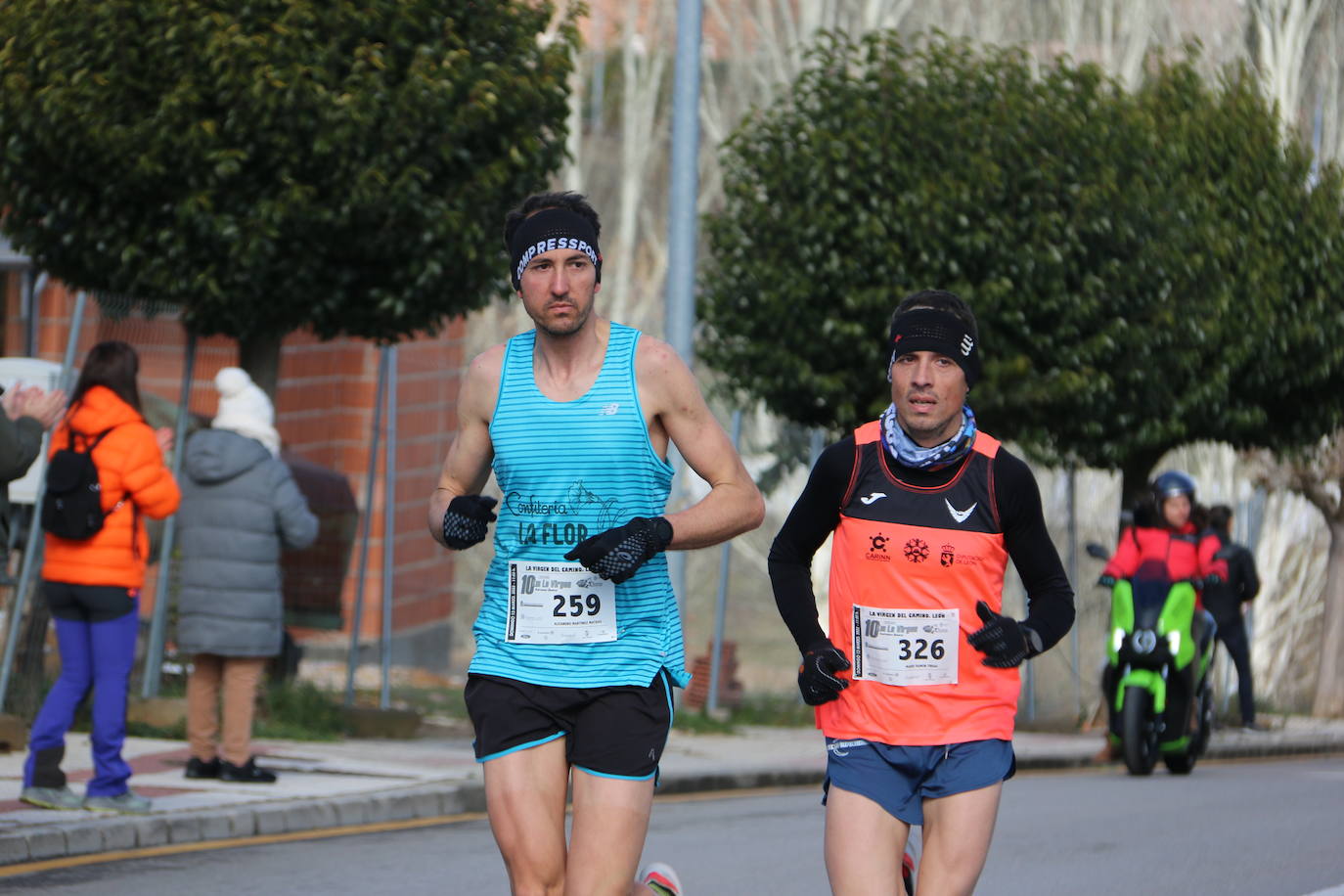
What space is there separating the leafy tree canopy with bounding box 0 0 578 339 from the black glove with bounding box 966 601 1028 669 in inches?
284

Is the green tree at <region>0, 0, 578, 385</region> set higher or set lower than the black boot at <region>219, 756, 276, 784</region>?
higher

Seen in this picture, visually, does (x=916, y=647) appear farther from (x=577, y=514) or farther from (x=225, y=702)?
(x=225, y=702)

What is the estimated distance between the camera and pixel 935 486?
17.0 ft

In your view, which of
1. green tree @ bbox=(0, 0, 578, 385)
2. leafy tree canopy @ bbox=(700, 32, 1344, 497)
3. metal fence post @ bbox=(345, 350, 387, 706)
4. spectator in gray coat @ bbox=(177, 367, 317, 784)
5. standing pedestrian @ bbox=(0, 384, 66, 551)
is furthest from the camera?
leafy tree canopy @ bbox=(700, 32, 1344, 497)

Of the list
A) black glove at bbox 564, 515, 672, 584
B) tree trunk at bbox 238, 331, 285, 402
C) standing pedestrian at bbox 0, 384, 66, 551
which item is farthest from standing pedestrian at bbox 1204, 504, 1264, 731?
black glove at bbox 564, 515, 672, 584

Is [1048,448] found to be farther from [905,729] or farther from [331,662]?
[905,729]

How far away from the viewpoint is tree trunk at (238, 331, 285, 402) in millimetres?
13078

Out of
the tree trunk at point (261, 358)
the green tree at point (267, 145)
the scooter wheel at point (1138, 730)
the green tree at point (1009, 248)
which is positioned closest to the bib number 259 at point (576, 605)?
the green tree at point (267, 145)

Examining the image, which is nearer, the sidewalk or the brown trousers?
the sidewalk

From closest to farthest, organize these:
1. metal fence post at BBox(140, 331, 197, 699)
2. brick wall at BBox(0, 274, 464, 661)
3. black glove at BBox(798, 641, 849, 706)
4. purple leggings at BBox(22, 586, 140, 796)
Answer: black glove at BBox(798, 641, 849, 706)
purple leggings at BBox(22, 586, 140, 796)
metal fence post at BBox(140, 331, 197, 699)
brick wall at BBox(0, 274, 464, 661)

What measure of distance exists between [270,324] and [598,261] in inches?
311

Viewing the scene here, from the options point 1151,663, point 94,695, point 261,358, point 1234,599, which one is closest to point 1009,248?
point 1151,663

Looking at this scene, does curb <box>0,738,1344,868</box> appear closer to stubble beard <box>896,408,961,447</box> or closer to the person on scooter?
the person on scooter

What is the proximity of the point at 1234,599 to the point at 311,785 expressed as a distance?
1190 cm
